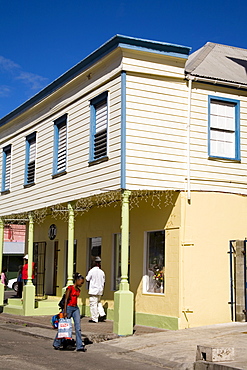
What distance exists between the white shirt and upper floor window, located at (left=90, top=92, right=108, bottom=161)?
3.25 metres

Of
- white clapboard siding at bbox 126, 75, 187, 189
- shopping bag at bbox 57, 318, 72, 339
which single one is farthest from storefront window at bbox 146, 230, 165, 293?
shopping bag at bbox 57, 318, 72, 339

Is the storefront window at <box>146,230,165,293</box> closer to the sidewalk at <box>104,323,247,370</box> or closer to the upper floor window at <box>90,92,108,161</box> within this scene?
the sidewalk at <box>104,323,247,370</box>

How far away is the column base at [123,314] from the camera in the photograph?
13.1 meters

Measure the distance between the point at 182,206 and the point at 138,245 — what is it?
220 cm

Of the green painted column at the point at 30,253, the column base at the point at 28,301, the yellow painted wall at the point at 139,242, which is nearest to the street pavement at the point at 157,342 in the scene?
the yellow painted wall at the point at 139,242

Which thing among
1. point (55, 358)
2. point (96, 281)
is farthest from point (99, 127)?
point (55, 358)

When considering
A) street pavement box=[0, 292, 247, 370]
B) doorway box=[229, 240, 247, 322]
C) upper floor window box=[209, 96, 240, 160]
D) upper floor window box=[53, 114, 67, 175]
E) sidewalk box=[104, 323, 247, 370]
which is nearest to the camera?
sidewalk box=[104, 323, 247, 370]

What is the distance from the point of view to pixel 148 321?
48.4ft

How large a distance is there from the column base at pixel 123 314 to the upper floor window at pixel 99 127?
12.3 ft

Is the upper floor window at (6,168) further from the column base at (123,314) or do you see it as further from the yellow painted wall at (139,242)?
the column base at (123,314)

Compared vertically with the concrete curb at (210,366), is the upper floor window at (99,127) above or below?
above

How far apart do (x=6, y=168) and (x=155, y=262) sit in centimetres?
957

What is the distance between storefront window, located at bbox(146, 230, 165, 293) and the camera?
1499 cm

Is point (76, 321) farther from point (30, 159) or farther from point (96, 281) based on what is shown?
point (30, 159)
